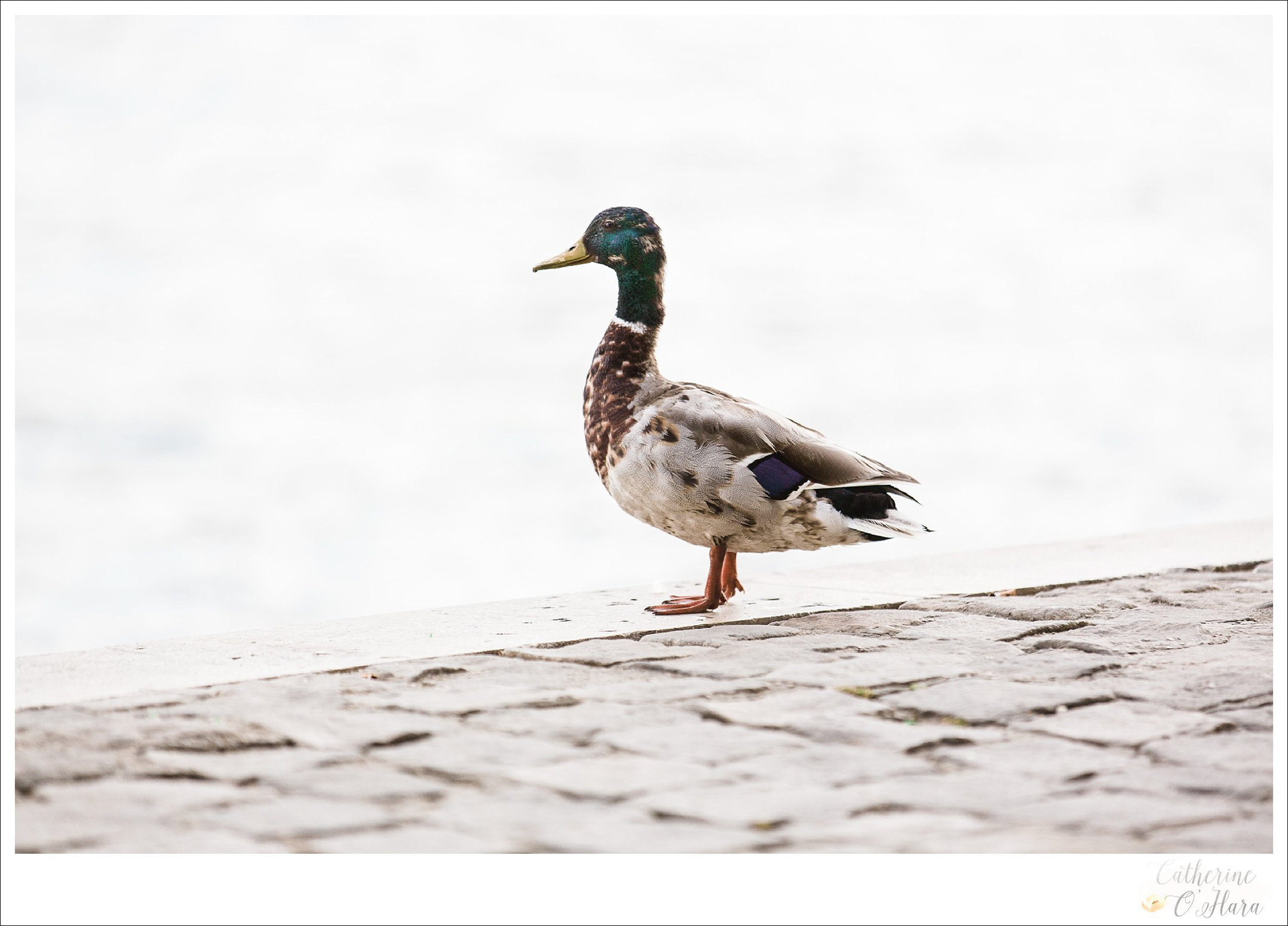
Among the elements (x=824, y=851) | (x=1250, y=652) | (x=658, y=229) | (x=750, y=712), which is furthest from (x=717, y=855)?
(x=658, y=229)

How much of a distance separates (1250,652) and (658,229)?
1893mm

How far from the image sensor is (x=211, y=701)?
2.98m

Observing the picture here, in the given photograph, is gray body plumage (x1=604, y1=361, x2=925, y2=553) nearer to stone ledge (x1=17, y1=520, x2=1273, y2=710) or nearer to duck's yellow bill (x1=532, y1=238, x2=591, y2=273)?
stone ledge (x1=17, y1=520, x2=1273, y2=710)

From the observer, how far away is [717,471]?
152 inches

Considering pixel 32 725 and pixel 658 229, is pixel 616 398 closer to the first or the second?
pixel 658 229

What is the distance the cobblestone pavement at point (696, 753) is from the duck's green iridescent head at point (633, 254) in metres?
1.03

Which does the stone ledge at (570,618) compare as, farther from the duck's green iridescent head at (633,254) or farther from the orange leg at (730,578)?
the duck's green iridescent head at (633,254)

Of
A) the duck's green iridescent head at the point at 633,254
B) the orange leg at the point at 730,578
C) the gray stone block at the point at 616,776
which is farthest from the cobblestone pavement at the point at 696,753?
the duck's green iridescent head at the point at 633,254

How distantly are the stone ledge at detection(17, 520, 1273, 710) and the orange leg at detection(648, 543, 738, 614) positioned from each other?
3 cm

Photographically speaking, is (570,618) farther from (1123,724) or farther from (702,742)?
(1123,724)

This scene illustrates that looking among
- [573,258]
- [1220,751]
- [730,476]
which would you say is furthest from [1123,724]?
[573,258]

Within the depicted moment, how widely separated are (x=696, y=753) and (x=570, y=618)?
134 centimetres

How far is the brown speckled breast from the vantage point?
4020 mm

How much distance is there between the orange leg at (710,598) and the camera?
400 cm
